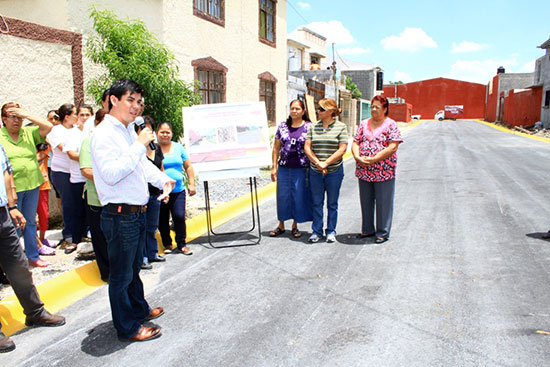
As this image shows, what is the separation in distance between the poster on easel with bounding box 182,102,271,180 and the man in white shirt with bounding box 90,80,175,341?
229 cm

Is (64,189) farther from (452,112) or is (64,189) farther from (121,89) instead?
(452,112)

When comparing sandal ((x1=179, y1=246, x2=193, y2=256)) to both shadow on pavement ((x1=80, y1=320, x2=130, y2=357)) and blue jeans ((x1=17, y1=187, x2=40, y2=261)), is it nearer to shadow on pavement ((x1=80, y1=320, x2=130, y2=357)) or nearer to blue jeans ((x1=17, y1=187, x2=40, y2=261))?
blue jeans ((x1=17, y1=187, x2=40, y2=261))

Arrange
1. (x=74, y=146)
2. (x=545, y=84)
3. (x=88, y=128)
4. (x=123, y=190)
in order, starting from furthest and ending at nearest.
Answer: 1. (x=545, y=84)
2. (x=74, y=146)
3. (x=88, y=128)
4. (x=123, y=190)

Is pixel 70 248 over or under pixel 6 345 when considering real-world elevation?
over

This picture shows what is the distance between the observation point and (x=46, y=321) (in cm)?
367

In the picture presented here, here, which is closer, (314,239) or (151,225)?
(151,225)

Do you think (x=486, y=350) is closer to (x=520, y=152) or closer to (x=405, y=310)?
(x=405, y=310)

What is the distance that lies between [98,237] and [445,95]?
2777 inches

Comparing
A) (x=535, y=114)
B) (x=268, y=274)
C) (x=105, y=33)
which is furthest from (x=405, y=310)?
(x=535, y=114)

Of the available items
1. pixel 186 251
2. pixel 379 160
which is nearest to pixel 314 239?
pixel 379 160

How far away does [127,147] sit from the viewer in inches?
A: 121

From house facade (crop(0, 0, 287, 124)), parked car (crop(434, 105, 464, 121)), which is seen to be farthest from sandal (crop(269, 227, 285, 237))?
parked car (crop(434, 105, 464, 121))

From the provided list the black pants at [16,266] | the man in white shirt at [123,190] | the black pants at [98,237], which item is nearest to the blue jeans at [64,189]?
the black pants at [98,237]

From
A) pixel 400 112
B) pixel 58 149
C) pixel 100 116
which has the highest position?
pixel 400 112
